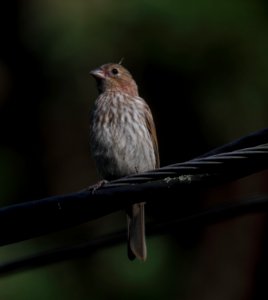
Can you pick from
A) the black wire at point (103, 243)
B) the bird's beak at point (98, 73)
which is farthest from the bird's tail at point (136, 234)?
the bird's beak at point (98, 73)

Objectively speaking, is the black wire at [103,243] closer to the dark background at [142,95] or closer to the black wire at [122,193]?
the black wire at [122,193]

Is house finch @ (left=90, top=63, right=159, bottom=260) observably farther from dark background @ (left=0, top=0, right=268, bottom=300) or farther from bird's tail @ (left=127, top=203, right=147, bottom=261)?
dark background @ (left=0, top=0, right=268, bottom=300)

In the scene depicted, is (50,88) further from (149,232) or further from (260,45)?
(149,232)

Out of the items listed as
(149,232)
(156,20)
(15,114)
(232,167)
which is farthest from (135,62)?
(232,167)

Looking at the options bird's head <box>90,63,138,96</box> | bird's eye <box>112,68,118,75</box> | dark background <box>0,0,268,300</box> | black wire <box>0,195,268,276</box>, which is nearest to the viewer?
black wire <box>0,195,268,276</box>

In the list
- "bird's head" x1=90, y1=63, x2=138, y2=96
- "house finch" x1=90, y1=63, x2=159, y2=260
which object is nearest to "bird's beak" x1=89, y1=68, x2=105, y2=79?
"bird's head" x1=90, y1=63, x2=138, y2=96
